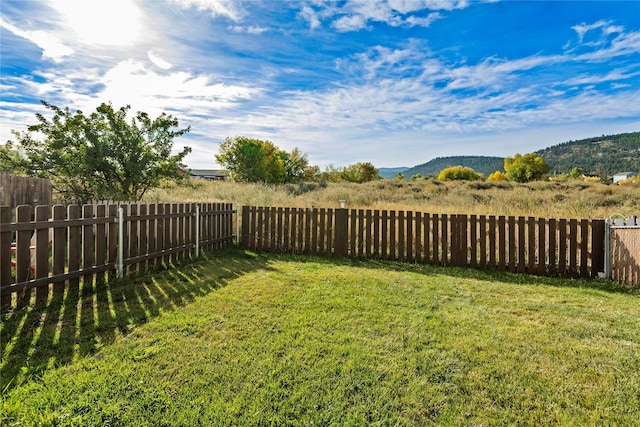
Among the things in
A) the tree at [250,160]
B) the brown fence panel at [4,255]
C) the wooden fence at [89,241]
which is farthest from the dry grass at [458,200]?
the tree at [250,160]

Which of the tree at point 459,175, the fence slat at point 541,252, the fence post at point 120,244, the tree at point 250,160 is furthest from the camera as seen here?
the tree at point 459,175

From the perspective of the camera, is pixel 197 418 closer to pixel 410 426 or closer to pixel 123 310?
pixel 410 426

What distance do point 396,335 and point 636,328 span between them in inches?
104

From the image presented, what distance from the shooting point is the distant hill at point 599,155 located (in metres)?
84.4

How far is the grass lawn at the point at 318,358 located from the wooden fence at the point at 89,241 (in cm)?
33

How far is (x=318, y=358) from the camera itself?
2.54 m

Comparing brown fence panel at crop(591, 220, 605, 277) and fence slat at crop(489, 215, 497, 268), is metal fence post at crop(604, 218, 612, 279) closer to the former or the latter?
brown fence panel at crop(591, 220, 605, 277)

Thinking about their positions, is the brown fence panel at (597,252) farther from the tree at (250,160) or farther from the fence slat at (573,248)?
the tree at (250,160)

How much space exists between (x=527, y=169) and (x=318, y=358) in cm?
5437

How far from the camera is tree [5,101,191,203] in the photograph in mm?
9109

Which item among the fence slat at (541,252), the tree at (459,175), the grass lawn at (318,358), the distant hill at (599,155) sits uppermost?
the distant hill at (599,155)

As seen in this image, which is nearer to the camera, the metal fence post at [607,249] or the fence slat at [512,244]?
the metal fence post at [607,249]

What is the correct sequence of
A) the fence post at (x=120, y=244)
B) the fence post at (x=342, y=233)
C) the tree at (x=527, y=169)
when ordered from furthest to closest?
the tree at (x=527, y=169) < the fence post at (x=342, y=233) < the fence post at (x=120, y=244)

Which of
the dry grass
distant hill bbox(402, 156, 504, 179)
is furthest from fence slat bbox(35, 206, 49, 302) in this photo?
distant hill bbox(402, 156, 504, 179)
